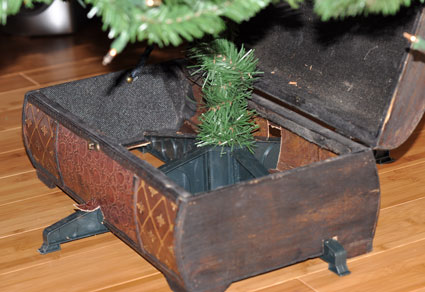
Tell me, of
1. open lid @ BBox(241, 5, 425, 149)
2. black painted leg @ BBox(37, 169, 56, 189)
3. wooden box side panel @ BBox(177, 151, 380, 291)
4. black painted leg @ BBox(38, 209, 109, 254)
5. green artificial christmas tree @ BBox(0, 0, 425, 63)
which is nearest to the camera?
green artificial christmas tree @ BBox(0, 0, 425, 63)

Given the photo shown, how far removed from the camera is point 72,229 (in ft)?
5.09

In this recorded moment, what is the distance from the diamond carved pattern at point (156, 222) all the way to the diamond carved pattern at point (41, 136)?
0.37 metres

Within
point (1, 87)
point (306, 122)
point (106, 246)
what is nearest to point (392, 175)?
point (306, 122)

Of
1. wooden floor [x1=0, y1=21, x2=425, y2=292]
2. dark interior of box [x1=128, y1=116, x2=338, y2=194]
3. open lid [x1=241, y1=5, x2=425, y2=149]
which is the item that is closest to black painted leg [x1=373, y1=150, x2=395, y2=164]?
wooden floor [x1=0, y1=21, x2=425, y2=292]

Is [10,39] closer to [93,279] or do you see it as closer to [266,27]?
[266,27]

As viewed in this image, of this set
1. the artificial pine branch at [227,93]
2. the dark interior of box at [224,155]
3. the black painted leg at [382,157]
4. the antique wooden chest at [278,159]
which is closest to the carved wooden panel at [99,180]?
the antique wooden chest at [278,159]

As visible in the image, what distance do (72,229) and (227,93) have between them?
40 centimetres

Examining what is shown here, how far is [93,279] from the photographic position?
1.47m

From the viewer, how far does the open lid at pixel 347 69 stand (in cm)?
139

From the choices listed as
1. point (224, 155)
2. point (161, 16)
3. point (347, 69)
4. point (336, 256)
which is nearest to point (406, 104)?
point (347, 69)

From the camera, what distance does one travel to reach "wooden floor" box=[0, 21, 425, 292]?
143cm

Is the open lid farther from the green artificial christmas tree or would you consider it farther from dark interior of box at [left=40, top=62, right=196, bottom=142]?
the green artificial christmas tree

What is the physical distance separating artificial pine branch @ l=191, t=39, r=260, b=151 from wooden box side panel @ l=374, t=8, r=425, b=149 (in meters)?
0.32

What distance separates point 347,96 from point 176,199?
1.41 ft
